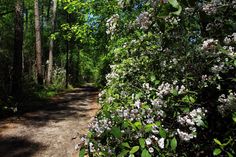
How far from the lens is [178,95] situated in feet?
11.0

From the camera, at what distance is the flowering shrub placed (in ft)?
9.48

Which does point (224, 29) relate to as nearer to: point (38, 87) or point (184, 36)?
point (184, 36)

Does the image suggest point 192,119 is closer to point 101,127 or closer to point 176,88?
point 176,88

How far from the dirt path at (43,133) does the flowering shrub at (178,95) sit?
3422 millimetres

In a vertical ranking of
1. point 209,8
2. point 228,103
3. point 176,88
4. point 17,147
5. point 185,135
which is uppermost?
point 209,8

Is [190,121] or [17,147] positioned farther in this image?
[17,147]

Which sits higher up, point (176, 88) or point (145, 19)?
point (145, 19)

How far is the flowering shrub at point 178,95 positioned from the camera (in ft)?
9.48

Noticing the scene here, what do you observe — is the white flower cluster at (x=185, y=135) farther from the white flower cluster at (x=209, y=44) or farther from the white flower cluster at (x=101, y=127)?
the white flower cluster at (x=209, y=44)

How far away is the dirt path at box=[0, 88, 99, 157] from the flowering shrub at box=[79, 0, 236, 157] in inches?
135

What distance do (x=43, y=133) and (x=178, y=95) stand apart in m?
6.22

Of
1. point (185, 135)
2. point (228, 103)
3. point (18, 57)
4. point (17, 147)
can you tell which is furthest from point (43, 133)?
point (228, 103)

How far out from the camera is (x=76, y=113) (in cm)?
1188

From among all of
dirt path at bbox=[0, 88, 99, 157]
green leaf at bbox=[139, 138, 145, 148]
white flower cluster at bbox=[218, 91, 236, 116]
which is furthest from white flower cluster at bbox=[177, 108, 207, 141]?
dirt path at bbox=[0, 88, 99, 157]
